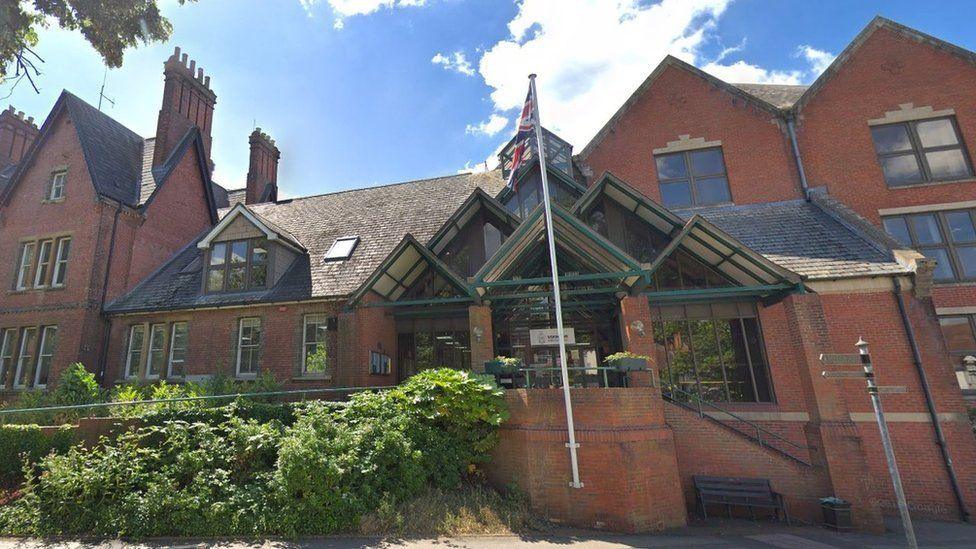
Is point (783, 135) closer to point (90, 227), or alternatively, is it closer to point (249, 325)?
point (249, 325)

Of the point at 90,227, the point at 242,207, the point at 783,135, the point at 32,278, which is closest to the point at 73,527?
the point at 242,207

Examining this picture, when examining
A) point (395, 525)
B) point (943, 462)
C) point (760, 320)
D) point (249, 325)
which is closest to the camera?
point (395, 525)

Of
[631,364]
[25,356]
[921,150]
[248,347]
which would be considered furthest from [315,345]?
[921,150]

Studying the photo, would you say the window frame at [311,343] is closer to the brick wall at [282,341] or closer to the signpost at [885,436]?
the brick wall at [282,341]

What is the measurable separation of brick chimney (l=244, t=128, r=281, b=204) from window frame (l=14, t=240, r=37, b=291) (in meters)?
8.37

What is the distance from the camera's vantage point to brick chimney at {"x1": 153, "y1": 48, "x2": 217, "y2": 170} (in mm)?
19119

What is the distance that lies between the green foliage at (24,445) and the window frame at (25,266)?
33.1 feet

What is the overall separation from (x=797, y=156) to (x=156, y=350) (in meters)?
23.7

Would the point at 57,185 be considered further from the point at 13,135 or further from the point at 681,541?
the point at 681,541

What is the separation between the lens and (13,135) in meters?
21.3

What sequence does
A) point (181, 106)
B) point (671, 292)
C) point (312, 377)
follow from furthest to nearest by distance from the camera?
1. point (181, 106)
2. point (312, 377)
3. point (671, 292)

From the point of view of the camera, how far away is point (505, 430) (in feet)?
29.9

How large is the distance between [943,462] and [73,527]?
18556mm

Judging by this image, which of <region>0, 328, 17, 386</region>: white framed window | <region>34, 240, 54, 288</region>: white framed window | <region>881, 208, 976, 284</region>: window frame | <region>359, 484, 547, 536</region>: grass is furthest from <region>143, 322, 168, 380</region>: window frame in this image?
<region>881, 208, 976, 284</region>: window frame
